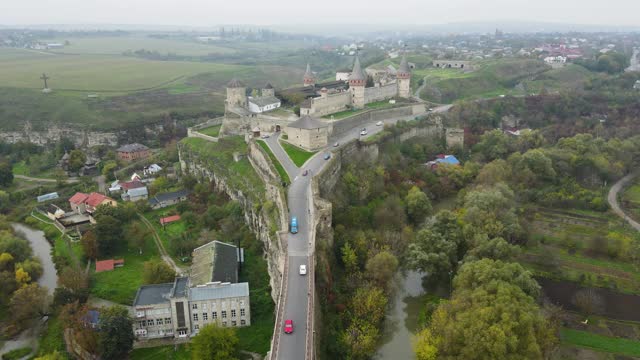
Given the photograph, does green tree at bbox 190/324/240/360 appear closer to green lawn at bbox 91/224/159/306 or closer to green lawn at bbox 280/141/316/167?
green lawn at bbox 91/224/159/306

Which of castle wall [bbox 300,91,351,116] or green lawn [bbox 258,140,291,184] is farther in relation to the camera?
castle wall [bbox 300,91,351,116]

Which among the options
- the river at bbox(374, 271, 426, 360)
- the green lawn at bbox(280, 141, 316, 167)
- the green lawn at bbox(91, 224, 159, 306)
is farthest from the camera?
the green lawn at bbox(280, 141, 316, 167)

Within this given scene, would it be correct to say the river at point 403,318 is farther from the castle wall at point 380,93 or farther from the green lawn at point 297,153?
the castle wall at point 380,93

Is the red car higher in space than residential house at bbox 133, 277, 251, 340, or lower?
higher

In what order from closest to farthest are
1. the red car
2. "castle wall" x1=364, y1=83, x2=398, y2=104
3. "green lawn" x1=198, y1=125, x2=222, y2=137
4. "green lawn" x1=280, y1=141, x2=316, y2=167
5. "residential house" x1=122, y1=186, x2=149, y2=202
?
1. the red car
2. "green lawn" x1=280, y1=141, x2=316, y2=167
3. "residential house" x1=122, y1=186, x2=149, y2=202
4. "green lawn" x1=198, y1=125, x2=222, y2=137
5. "castle wall" x1=364, y1=83, x2=398, y2=104

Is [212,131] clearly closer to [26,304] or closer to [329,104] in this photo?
[329,104]

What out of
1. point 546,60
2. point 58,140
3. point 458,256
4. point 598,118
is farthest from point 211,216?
point 546,60

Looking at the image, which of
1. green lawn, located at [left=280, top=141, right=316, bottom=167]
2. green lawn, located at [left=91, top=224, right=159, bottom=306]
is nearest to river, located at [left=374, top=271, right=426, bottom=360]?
green lawn, located at [left=280, top=141, right=316, bottom=167]
